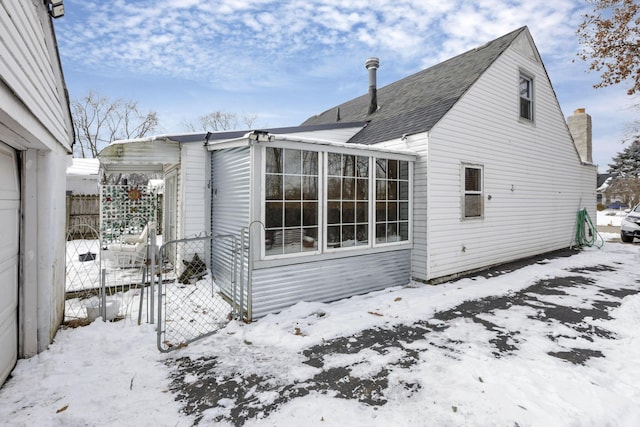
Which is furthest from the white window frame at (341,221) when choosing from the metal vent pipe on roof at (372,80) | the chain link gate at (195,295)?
the metal vent pipe on roof at (372,80)

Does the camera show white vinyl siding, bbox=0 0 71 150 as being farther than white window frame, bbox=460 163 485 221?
No

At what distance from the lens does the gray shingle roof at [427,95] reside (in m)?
7.30

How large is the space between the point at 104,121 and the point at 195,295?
2993 cm

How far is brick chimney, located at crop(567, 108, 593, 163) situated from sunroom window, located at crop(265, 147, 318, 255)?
13.9 m

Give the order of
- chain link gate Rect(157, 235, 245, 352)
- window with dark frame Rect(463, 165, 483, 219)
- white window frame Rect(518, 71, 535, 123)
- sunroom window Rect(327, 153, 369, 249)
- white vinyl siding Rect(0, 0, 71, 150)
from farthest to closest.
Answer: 1. white window frame Rect(518, 71, 535, 123)
2. window with dark frame Rect(463, 165, 483, 219)
3. sunroom window Rect(327, 153, 369, 249)
4. chain link gate Rect(157, 235, 245, 352)
5. white vinyl siding Rect(0, 0, 71, 150)

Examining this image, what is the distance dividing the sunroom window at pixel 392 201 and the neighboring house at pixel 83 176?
35.9ft

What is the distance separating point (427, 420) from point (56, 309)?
4467 mm

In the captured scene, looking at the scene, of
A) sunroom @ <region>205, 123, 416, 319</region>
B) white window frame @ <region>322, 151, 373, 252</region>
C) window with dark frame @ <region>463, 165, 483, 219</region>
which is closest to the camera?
sunroom @ <region>205, 123, 416, 319</region>

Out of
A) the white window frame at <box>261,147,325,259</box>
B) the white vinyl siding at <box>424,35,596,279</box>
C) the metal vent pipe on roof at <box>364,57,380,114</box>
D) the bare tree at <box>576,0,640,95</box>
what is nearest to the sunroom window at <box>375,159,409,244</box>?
the white vinyl siding at <box>424,35,596,279</box>

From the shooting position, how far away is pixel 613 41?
1124cm

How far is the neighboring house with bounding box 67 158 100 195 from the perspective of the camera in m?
12.9

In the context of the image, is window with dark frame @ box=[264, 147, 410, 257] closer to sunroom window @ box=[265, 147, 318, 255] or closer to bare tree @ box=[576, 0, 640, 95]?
sunroom window @ box=[265, 147, 318, 255]

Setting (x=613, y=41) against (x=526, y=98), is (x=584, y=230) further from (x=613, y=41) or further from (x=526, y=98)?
(x=613, y=41)

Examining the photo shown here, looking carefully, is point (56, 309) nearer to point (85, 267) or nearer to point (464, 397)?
point (85, 267)
